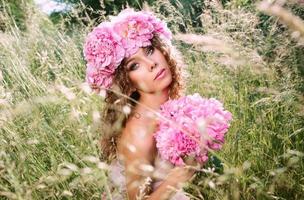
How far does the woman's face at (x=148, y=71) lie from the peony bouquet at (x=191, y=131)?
334mm

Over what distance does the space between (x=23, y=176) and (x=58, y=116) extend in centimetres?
44

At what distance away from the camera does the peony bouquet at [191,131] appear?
1.91 m

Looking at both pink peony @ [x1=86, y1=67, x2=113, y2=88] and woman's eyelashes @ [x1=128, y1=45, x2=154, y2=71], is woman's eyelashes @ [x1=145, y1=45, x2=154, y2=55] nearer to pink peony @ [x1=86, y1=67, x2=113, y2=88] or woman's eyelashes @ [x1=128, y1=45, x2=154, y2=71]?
woman's eyelashes @ [x1=128, y1=45, x2=154, y2=71]

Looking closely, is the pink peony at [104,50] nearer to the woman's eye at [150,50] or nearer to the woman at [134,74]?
the woman at [134,74]

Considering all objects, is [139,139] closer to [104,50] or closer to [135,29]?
[104,50]

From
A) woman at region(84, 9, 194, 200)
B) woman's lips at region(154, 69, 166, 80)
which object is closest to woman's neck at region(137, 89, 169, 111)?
woman at region(84, 9, 194, 200)

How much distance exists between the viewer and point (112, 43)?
8.20 ft

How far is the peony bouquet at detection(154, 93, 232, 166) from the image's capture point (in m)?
1.91

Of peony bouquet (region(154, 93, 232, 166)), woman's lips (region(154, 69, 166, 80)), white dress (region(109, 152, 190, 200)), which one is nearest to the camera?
peony bouquet (region(154, 93, 232, 166))

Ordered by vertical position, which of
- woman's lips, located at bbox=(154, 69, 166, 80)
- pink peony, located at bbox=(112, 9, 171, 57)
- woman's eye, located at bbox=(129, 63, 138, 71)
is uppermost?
pink peony, located at bbox=(112, 9, 171, 57)

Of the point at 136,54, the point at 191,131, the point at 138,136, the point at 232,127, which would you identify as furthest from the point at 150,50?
the point at 191,131

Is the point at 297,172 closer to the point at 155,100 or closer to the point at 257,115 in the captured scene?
the point at 257,115

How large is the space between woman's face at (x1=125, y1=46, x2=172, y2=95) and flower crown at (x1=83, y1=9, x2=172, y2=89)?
0.05 metres

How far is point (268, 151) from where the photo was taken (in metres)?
2.39
